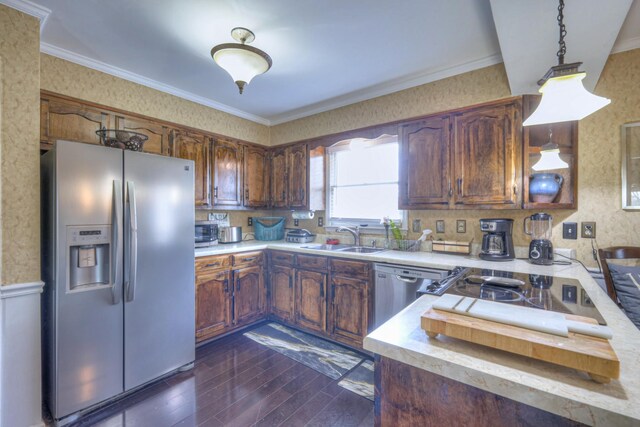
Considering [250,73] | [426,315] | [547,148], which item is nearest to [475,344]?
[426,315]

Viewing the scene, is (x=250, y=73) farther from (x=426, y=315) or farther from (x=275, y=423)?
(x=275, y=423)

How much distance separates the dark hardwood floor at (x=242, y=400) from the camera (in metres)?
1.84

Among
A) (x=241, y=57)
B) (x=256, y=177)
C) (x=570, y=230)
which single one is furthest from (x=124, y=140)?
(x=570, y=230)

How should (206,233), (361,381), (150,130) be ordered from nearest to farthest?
(361,381)
(150,130)
(206,233)

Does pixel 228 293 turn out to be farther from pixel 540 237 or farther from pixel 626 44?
pixel 626 44

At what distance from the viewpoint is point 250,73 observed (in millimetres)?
2064

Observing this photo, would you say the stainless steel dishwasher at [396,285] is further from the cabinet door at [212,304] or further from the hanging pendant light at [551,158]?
the cabinet door at [212,304]

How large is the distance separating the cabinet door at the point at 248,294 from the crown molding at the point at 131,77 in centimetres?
195

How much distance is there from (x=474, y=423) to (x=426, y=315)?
0.28m

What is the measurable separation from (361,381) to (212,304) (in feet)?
4.99

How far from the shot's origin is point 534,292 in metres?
1.35

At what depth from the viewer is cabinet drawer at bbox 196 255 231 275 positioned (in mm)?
2670

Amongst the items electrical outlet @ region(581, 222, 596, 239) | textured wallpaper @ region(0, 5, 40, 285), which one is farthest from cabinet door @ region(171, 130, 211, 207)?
electrical outlet @ region(581, 222, 596, 239)

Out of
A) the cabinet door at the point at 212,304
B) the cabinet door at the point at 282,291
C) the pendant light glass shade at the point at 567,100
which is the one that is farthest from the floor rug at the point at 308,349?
the pendant light glass shade at the point at 567,100
